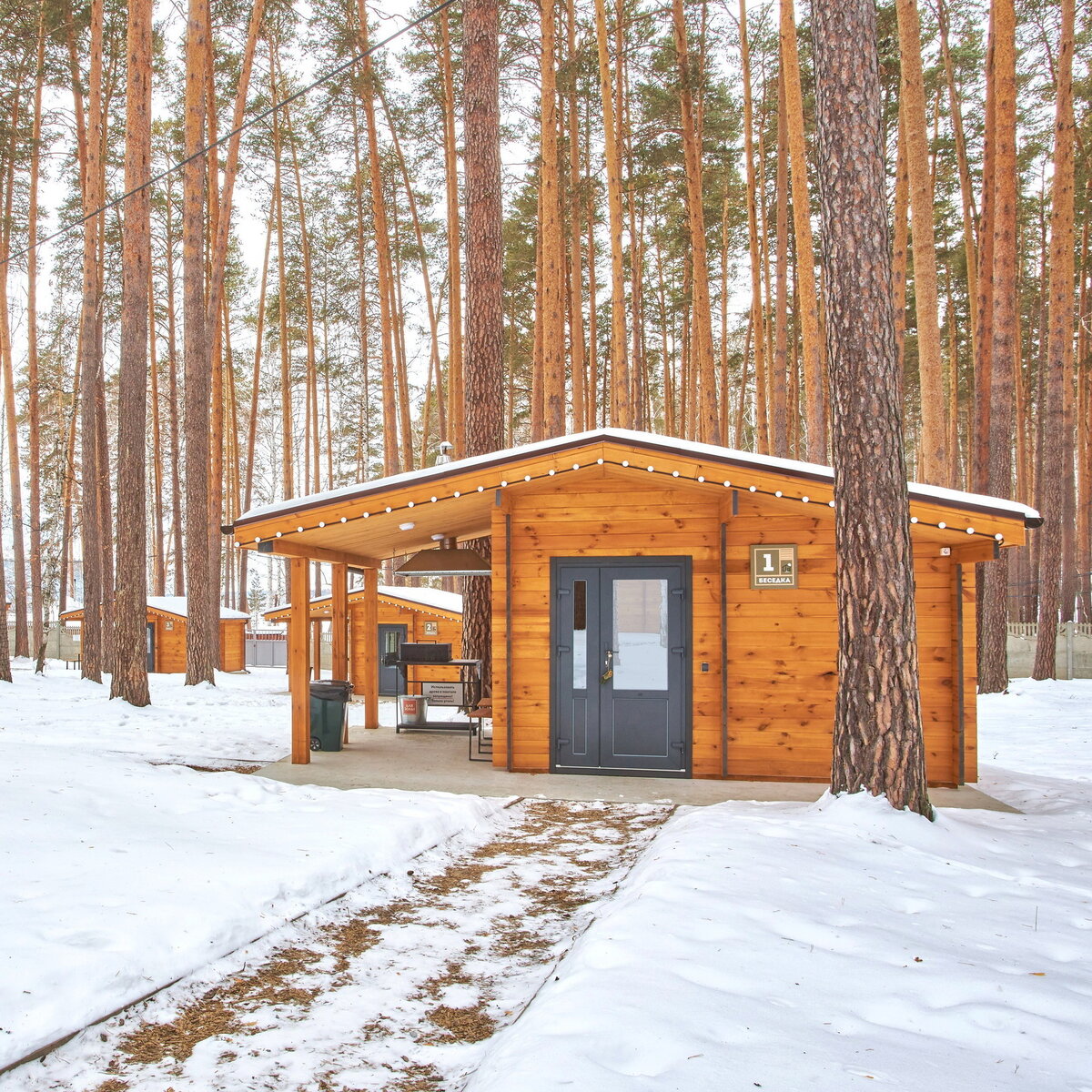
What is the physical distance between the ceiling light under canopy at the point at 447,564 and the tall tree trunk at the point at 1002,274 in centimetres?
717

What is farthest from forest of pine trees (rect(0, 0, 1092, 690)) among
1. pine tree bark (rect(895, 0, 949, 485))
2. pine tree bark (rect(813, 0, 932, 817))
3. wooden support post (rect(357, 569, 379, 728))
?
pine tree bark (rect(813, 0, 932, 817))

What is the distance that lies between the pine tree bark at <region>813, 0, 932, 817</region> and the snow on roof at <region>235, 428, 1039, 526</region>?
128 centimetres

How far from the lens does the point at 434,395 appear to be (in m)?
30.7

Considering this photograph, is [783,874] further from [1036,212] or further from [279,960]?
[1036,212]

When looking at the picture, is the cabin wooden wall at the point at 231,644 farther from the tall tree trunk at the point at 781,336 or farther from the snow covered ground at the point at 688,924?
the snow covered ground at the point at 688,924

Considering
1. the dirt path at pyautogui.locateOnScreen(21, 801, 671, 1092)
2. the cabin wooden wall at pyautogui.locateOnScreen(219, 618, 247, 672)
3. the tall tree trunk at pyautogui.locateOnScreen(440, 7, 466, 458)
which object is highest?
the tall tree trunk at pyautogui.locateOnScreen(440, 7, 466, 458)

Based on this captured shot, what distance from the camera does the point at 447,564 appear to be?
940 cm

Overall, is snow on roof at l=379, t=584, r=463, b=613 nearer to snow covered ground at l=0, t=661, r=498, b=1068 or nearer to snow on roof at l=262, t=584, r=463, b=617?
snow on roof at l=262, t=584, r=463, b=617

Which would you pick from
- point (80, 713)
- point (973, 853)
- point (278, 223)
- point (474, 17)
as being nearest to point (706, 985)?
point (973, 853)

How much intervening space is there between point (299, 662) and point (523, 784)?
8.31 ft

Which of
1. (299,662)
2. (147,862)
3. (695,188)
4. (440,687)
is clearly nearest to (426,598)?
(440,687)

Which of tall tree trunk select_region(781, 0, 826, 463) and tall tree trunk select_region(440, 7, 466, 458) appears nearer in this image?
tall tree trunk select_region(781, 0, 826, 463)

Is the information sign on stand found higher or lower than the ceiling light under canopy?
lower

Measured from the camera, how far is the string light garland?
671cm
